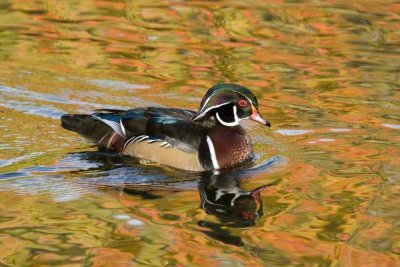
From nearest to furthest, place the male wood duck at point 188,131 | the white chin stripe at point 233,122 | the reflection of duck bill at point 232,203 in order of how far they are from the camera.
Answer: the reflection of duck bill at point 232,203, the male wood duck at point 188,131, the white chin stripe at point 233,122

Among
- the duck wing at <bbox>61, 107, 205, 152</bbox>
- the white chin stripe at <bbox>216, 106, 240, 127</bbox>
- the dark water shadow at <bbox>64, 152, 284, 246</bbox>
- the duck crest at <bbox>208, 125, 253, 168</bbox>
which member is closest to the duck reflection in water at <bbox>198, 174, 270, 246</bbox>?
the dark water shadow at <bbox>64, 152, 284, 246</bbox>

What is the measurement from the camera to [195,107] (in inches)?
449

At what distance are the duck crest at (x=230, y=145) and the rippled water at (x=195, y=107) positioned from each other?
0.15 meters

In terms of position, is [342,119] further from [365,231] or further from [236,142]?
[365,231]

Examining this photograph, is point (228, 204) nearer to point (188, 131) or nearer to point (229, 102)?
point (188, 131)

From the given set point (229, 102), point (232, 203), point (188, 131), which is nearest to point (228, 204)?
point (232, 203)

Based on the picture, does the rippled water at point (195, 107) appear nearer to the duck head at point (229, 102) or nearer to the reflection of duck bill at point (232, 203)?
the reflection of duck bill at point (232, 203)

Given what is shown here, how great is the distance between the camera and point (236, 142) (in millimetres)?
9594

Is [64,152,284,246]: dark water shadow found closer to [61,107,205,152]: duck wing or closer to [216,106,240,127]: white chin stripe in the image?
[61,107,205,152]: duck wing

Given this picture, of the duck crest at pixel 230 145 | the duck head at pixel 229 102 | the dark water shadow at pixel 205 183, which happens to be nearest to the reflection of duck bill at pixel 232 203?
the dark water shadow at pixel 205 183

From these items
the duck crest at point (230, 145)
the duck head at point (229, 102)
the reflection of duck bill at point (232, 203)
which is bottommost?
the reflection of duck bill at point (232, 203)

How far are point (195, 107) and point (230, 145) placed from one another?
1969mm

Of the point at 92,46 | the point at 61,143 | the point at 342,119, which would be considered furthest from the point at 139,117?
the point at 92,46

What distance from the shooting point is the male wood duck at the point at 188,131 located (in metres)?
9.36
